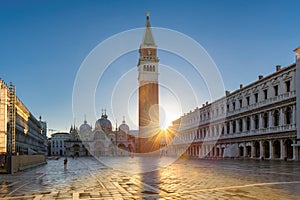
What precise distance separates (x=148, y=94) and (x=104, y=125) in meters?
33.9

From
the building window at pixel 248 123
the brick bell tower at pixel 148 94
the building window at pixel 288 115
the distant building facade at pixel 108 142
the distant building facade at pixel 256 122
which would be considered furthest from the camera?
the distant building facade at pixel 108 142

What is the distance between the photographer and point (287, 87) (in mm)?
36062

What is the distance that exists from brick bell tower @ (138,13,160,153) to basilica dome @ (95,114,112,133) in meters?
29.7

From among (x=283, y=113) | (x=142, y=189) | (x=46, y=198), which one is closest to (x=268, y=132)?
(x=283, y=113)

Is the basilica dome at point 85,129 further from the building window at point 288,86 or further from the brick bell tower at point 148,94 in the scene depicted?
the building window at point 288,86

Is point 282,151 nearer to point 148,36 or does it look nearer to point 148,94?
point 148,94

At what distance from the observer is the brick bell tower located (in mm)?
87875

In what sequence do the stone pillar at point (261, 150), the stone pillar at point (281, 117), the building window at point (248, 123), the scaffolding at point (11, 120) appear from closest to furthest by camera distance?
the stone pillar at point (281, 117) < the stone pillar at point (261, 150) < the scaffolding at point (11, 120) < the building window at point (248, 123)

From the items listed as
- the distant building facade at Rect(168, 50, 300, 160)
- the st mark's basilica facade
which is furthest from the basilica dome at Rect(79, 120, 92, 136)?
the distant building facade at Rect(168, 50, 300, 160)

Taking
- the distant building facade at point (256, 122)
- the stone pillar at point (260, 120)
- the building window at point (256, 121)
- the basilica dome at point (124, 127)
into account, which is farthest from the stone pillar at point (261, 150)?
the basilica dome at point (124, 127)

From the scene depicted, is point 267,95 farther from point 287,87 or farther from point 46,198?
point 46,198

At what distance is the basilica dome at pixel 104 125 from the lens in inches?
4580

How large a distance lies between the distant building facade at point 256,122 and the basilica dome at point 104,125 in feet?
187

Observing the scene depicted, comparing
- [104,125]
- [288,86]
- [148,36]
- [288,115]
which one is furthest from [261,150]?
[104,125]
